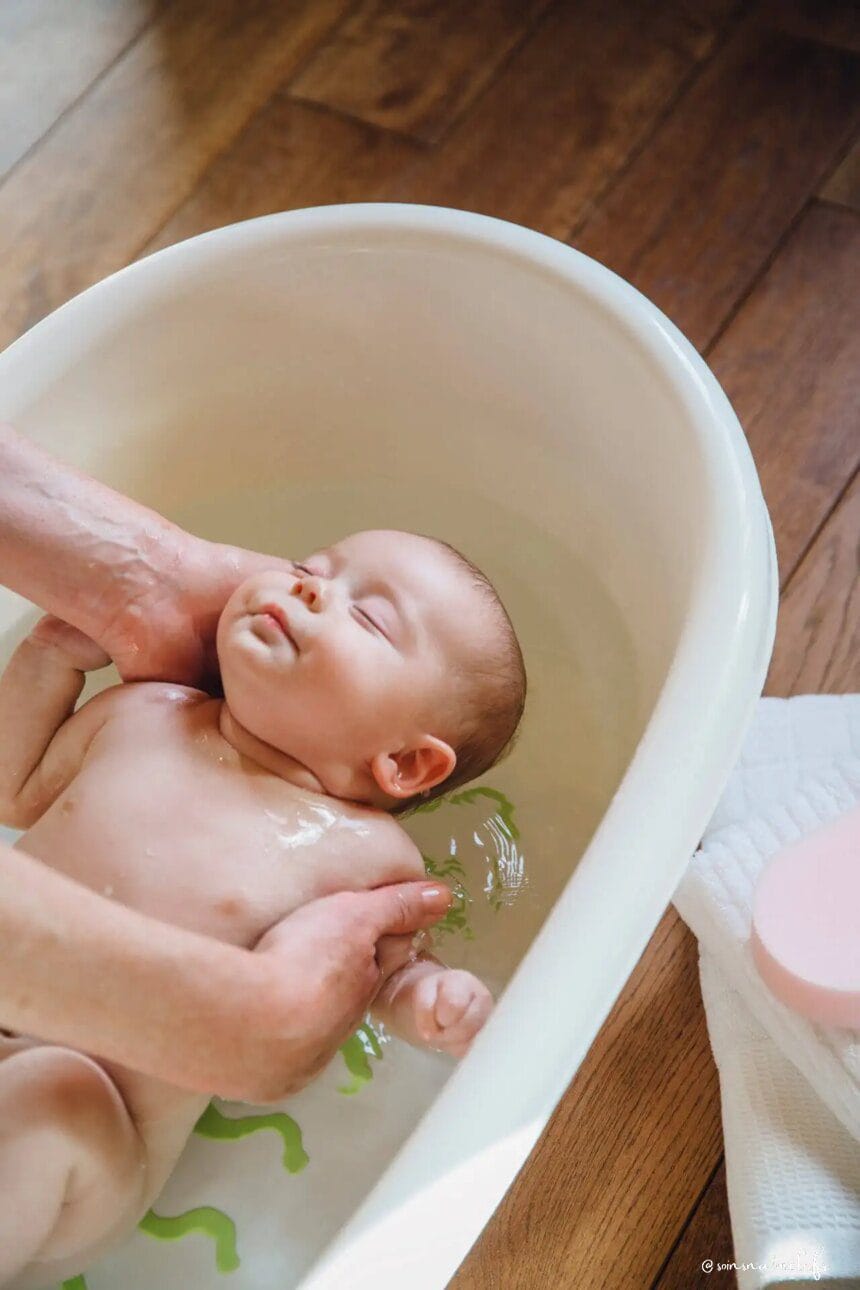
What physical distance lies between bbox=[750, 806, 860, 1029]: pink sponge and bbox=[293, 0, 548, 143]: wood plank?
0.98m

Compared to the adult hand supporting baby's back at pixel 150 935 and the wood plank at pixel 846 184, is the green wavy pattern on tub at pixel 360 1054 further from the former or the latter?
the wood plank at pixel 846 184

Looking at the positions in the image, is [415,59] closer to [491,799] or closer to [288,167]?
[288,167]

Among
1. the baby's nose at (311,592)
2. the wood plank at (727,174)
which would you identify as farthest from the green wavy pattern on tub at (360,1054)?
the wood plank at (727,174)

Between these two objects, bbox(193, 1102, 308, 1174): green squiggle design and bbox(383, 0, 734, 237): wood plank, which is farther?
bbox(383, 0, 734, 237): wood plank

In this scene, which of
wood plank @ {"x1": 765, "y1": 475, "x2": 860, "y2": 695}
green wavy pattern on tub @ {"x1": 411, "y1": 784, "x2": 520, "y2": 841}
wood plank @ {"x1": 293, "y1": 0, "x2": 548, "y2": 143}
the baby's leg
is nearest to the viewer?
the baby's leg

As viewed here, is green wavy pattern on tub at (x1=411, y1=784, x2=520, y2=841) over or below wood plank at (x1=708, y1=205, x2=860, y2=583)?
over

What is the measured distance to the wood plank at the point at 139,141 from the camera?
5.07 feet

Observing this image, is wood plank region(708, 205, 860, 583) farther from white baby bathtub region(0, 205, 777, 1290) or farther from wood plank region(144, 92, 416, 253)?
wood plank region(144, 92, 416, 253)

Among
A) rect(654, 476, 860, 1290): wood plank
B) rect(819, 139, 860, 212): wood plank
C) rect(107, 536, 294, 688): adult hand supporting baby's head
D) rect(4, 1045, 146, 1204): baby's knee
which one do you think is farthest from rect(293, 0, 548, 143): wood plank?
rect(4, 1045, 146, 1204): baby's knee

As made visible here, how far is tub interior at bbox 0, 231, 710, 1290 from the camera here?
1.00 metres

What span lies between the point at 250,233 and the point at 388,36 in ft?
2.35

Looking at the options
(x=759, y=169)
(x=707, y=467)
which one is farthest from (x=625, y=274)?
(x=707, y=467)

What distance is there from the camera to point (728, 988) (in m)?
1.08

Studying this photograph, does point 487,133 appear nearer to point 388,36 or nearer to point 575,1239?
point 388,36
